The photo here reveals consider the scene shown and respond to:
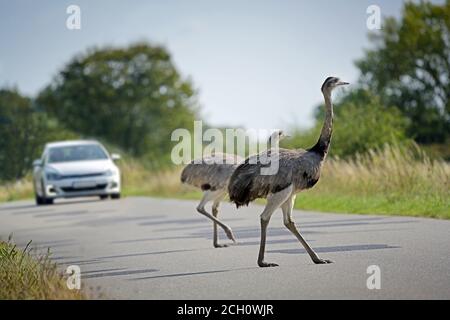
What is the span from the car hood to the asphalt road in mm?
6057

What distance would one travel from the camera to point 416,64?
51000 mm

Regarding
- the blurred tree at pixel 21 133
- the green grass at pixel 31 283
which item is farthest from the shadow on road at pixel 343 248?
the blurred tree at pixel 21 133

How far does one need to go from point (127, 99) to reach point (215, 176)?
136 feet

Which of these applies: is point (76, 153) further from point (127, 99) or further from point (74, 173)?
point (127, 99)

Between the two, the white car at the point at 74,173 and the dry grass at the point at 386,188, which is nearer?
the dry grass at the point at 386,188

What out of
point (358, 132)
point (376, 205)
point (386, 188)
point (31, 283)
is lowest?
point (376, 205)

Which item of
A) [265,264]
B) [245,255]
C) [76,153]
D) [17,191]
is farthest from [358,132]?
[265,264]

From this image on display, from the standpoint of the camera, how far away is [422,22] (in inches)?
2012

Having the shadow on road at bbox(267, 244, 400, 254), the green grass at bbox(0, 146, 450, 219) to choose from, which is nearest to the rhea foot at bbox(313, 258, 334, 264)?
the shadow on road at bbox(267, 244, 400, 254)

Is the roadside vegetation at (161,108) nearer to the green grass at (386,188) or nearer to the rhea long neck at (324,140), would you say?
the green grass at (386,188)

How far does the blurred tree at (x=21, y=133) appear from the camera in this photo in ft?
160

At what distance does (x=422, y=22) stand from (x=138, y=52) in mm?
15352

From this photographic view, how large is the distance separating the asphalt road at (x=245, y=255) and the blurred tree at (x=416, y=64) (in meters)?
27.6

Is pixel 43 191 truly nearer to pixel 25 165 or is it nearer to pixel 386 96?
pixel 25 165
